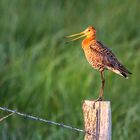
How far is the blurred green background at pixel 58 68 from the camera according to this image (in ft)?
27.1

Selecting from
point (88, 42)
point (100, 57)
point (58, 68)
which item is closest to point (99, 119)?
point (100, 57)

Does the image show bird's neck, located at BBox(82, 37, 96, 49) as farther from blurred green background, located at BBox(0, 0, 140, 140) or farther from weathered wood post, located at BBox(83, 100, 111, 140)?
blurred green background, located at BBox(0, 0, 140, 140)

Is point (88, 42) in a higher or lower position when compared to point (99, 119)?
higher

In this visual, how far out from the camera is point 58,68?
31.9ft

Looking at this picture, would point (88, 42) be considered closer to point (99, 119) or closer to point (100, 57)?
point (100, 57)

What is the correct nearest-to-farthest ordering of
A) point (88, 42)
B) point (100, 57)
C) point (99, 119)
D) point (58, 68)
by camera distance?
point (99, 119)
point (100, 57)
point (88, 42)
point (58, 68)

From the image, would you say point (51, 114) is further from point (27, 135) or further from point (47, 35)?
point (47, 35)

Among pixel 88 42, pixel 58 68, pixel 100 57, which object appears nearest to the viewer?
pixel 100 57

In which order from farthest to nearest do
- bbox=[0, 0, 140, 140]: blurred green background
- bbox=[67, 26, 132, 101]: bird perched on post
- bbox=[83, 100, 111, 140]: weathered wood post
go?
bbox=[0, 0, 140, 140]: blurred green background
bbox=[67, 26, 132, 101]: bird perched on post
bbox=[83, 100, 111, 140]: weathered wood post

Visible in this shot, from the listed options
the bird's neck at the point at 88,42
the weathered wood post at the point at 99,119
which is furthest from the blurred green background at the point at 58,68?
the weathered wood post at the point at 99,119

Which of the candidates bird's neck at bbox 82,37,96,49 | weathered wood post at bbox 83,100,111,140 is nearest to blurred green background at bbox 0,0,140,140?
bird's neck at bbox 82,37,96,49

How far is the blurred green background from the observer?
27.1ft

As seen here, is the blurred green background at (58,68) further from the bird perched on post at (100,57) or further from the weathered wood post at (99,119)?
the weathered wood post at (99,119)

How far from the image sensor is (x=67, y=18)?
12.1 m
